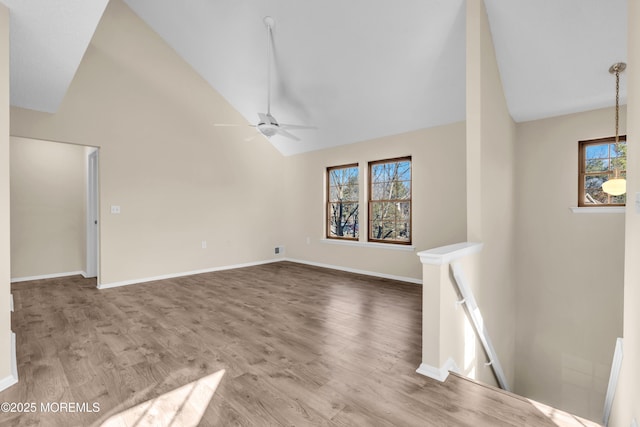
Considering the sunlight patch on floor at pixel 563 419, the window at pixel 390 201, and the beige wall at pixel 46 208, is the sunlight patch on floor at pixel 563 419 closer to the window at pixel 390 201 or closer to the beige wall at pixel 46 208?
the window at pixel 390 201

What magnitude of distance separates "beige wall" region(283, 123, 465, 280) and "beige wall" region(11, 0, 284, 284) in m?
1.00

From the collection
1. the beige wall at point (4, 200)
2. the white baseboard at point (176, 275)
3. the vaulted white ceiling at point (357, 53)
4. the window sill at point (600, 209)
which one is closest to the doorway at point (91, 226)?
the white baseboard at point (176, 275)

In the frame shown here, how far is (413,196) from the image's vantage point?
4.71 m

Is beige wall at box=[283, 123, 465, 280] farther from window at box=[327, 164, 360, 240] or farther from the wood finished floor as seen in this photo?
the wood finished floor

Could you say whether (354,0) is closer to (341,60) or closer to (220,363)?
(341,60)

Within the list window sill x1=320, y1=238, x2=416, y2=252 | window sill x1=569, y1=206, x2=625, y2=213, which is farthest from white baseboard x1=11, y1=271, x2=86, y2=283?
window sill x1=569, y1=206, x2=625, y2=213

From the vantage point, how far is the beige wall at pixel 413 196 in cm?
428

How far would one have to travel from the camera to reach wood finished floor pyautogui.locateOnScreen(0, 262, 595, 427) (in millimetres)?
1657

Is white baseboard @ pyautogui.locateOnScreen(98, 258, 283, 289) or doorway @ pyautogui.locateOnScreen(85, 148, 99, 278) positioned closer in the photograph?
white baseboard @ pyautogui.locateOnScreen(98, 258, 283, 289)

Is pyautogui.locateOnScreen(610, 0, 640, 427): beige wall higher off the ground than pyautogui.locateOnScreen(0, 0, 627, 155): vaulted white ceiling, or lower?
lower

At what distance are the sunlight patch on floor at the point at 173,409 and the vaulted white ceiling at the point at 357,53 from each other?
2.62m

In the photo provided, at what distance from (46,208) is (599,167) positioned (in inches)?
321

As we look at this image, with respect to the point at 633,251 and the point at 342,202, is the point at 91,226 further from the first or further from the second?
the point at 633,251

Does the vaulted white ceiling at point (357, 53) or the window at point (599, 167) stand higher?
the vaulted white ceiling at point (357, 53)
